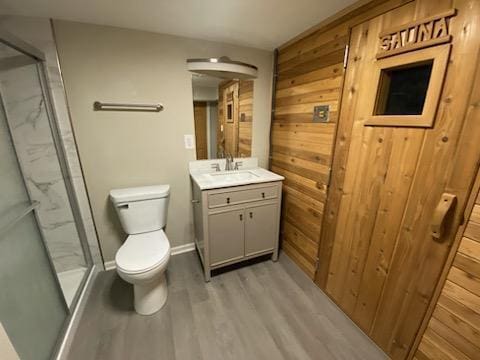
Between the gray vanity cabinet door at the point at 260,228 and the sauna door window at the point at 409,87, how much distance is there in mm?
1084

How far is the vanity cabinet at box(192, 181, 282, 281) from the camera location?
170 centimetres

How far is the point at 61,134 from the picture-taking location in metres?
1.59

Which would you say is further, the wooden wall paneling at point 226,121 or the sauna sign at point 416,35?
the wooden wall paneling at point 226,121

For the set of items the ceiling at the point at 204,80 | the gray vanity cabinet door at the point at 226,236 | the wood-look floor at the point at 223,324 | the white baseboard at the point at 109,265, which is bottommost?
the wood-look floor at the point at 223,324

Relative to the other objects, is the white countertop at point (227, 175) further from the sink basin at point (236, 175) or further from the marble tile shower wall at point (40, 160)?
the marble tile shower wall at point (40, 160)

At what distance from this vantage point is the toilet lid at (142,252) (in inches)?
53.7

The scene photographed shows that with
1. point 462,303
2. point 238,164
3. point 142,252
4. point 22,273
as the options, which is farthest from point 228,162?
point 462,303

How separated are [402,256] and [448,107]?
2.59ft

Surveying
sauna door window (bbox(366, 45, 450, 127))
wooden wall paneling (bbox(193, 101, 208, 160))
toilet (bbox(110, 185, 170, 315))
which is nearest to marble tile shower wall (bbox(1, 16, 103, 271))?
toilet (bbox(110, 185, 170, 315))

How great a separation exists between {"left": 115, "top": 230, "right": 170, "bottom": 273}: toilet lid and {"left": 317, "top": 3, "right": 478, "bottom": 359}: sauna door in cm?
131

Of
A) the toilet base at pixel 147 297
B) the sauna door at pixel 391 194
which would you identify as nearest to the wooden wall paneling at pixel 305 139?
the sauna door at pixel 391 194

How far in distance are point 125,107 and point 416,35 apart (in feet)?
6.34

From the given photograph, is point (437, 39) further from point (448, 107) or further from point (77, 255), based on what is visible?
point (77, 255)

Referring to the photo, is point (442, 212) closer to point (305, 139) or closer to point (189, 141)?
point (305, 139)
